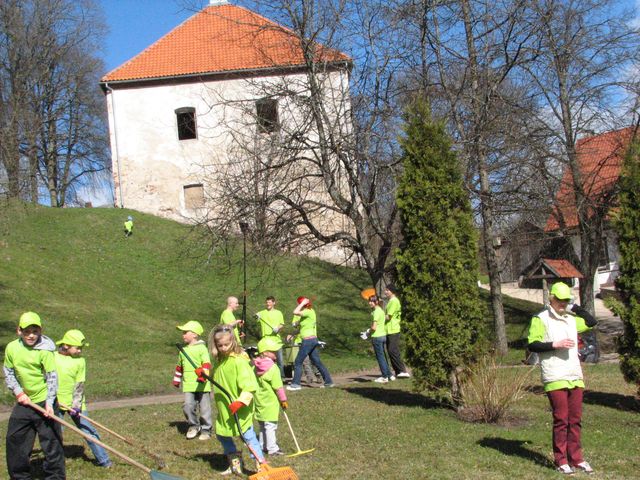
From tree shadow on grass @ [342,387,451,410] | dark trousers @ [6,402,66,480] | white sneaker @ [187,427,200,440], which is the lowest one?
tree shadow on grass @ [342,387,451,410]

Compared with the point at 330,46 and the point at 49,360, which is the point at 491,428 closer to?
the point at 49,360

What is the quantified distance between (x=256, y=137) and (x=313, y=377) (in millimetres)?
5123

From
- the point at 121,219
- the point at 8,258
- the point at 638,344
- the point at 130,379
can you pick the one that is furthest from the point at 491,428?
the point at 121,219

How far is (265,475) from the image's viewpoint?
6383mm

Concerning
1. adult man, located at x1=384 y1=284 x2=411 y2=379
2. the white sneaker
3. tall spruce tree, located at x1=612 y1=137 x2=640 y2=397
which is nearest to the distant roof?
adult man, located at x1=384 y1=284 x2=411 y2=379

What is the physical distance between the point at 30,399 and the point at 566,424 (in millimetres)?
4968

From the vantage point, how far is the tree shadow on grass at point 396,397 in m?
11.1

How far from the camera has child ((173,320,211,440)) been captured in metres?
9.05

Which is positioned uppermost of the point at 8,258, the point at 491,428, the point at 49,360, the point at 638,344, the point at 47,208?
the point at 47,208

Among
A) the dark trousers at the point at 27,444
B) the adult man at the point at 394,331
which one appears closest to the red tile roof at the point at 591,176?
the adult man at the point at 394,331

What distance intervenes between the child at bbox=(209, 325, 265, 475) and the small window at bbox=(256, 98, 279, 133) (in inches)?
342

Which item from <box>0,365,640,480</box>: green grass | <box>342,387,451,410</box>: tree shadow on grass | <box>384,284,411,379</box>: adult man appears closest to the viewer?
<box>0,365,640,480</box>: green grass

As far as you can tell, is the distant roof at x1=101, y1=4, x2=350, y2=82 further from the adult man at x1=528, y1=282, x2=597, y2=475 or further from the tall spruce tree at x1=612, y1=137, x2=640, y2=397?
the adult man at x1=528, y1=282, x2=597, y2=475

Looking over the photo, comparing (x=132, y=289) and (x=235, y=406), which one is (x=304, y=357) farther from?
(x=132, y=289)
